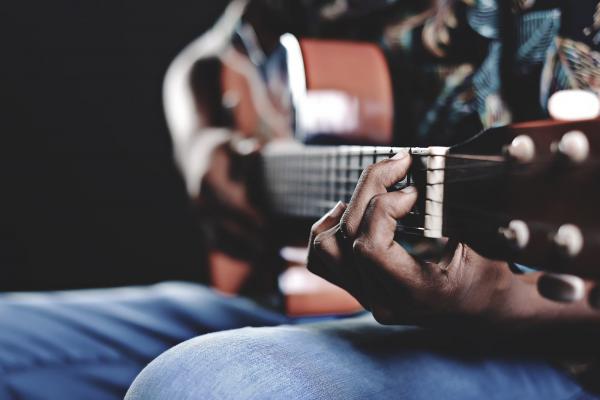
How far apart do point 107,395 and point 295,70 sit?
1.88 feet

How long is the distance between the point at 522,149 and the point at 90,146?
5.13 ft

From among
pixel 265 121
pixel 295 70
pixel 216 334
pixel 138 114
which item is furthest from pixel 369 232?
pixel 138 114

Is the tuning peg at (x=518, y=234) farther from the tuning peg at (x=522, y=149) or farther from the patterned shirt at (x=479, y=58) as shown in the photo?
the patterned shirt at (x=479, y=58)

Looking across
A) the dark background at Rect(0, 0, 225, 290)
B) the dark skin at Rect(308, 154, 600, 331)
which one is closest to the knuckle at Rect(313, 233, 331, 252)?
the dark skin at Rect(308, 154, 600, 331)

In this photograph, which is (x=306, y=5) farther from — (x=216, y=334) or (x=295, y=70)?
(x=216, y=334)

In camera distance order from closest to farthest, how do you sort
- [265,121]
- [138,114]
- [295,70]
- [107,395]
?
[107,395], [295,70], [265,121], [138,114]

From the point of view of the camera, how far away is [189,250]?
6.36 ft

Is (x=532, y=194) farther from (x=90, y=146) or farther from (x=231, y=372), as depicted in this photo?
(x=90, y=146)

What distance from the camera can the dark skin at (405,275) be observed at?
19.6 inches

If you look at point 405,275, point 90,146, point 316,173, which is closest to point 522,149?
point 405,275

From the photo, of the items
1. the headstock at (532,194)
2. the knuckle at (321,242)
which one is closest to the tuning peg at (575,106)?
the headstock at (532,194)

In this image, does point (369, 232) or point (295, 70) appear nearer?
point (369, 232)

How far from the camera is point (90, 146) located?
5.84ft

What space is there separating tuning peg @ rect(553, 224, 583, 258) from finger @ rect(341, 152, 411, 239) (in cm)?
15
